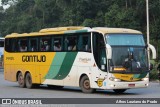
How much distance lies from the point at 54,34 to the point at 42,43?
1.23 metres

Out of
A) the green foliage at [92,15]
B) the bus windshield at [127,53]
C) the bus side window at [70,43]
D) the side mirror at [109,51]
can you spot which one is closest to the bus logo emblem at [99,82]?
the bus windshield at [127,53]

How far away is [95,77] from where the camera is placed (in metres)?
22.2

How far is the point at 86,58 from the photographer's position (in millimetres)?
22875

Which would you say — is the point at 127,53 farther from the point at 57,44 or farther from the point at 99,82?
the point at 57,44

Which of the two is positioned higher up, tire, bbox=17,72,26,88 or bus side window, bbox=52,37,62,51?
bus side window, bbox=52,37,62,51

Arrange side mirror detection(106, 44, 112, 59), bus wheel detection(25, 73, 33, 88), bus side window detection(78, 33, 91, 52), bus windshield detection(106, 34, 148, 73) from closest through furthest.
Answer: side mirror detection(106, 44, 112, 59)
bus windshield detection(106, 34, 148, 73)
bus side window detection(78, 33, 91, 52)
bus wheel detection(25, 73, 33, 88)

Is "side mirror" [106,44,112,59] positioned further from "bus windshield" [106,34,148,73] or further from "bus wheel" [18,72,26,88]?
"bus wheel" [18,72,26,88]

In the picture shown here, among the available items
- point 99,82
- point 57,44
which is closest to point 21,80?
point 57,44

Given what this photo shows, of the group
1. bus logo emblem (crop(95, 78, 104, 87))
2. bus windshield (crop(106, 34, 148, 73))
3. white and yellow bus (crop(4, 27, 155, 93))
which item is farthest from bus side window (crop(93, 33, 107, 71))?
bus logo emblem (crop(95, 78, 104, 87))

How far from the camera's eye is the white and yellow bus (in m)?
21.6

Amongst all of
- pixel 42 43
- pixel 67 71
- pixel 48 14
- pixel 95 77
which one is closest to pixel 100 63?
pixel 95 77

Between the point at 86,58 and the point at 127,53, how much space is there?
6.71 feet

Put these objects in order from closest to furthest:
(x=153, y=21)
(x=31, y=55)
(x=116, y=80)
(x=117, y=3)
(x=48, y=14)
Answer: (x=116, y=80)
(x=31, y=55)
(x=153, y=21)
(x=117, y=3)
(x=48, y=14)

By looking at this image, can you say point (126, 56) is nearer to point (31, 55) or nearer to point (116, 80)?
point (116, 80)
